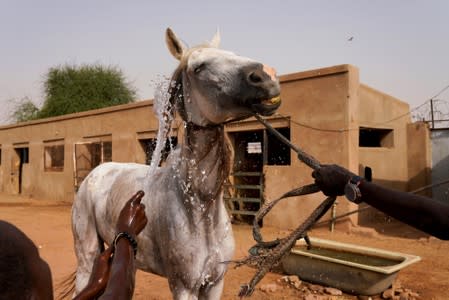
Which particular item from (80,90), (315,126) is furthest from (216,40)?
(80,90)

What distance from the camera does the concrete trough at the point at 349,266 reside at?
15.3ft

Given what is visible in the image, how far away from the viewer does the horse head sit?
204 cm

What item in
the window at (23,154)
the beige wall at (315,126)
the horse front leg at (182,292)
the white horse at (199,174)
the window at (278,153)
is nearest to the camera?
the white horse at (199,174)

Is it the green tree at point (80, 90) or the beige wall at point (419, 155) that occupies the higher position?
the green tree at point (80, 90)

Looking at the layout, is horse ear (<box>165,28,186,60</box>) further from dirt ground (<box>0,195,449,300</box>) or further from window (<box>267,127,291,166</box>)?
window (<box>267,127,291,166</box>)

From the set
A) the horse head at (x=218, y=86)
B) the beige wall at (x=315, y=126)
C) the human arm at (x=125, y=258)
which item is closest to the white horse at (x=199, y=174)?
the horse head at (x=218, y=86)

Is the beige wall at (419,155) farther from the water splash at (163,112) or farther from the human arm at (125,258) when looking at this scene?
the human arm at (125,258)

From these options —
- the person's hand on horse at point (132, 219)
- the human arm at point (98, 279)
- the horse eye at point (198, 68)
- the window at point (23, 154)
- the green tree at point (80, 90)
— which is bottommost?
the human arm at point (98, 279)

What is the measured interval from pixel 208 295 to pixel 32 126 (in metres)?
18.5

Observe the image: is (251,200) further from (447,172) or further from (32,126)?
(32,126)

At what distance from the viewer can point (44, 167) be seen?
17547mm

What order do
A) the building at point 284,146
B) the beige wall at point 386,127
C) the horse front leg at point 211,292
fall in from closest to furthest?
the horse front leg at point 211,292, the building at point 284,146, the beige wall at point 386,127

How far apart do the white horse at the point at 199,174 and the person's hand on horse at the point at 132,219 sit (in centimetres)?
85

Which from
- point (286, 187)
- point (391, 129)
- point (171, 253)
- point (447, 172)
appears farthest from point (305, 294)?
point (447, 172)
